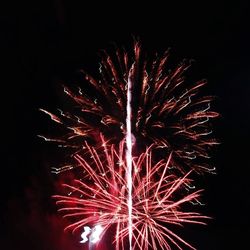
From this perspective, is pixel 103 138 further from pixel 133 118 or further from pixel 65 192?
pixel 65 192

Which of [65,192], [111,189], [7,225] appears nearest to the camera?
[111,189]

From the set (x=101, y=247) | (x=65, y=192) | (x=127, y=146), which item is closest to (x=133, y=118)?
(x=127, y=146)

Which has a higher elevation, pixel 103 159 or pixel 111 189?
pixel 103 159

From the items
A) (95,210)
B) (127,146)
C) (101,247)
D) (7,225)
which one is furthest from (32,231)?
(127,146)

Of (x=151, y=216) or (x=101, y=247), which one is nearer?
(x=151, y=216)

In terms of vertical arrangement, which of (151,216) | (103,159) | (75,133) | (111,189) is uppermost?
(75,133)

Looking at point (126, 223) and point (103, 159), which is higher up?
point (103, 159)

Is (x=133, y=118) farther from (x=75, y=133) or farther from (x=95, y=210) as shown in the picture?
(x=95, y=210)

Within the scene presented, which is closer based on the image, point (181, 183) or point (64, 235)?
point (181, 183)

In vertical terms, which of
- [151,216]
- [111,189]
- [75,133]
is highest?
[75,133]

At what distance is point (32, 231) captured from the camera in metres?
11.9

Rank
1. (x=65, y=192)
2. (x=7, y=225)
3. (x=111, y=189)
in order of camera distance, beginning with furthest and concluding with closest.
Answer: (x=65, y=192)
(x=7, y=225)
(x=111, y=189)

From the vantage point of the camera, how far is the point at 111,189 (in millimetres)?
8305

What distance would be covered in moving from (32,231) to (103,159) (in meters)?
4.21
